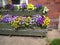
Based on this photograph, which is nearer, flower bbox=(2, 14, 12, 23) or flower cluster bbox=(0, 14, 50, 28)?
flower cluster bbox=(0, 14, 50, 28)

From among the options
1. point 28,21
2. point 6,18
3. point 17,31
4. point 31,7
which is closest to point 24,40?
point 17,31

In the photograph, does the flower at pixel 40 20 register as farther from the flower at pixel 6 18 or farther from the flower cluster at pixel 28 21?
the flower at pixel 6 18

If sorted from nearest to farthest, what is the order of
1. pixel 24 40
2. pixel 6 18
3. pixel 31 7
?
pixel 24 40, pixel 6 18, pixel 31 7

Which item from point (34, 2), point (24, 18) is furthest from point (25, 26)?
point (34, 2)

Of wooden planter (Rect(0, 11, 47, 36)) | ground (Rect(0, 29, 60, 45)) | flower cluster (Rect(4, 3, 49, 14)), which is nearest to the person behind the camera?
ground (Rect(0, 29, 60, 45))

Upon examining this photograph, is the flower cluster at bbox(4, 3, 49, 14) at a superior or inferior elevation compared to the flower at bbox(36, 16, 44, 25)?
superior

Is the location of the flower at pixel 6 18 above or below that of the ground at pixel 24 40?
above

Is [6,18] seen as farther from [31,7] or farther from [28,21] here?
[31,7]

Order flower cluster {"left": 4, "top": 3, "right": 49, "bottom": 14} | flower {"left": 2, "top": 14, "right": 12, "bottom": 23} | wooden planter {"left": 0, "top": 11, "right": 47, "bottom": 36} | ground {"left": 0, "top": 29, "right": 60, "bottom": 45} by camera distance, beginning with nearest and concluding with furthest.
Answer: ground {"left": 0, "top": 29, "right": 60, "bottom": 45}, wooden planter {"left": 0, "top": 11, "right": 47, "bottom": 36}, flower {"left": 2, "top": 14, "right": 12, "bottom": 23}, flower cluster {"left": 4, "top": 3, "right": 49, "bottom": 14}

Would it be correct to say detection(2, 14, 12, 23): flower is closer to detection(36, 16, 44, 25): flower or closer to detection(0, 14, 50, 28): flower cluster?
detection(0, 14, 50, 28): flower cluster

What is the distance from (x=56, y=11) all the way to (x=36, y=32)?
1.41 metres

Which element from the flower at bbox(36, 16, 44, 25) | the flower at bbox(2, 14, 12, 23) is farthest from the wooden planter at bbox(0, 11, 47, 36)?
the flower at bbox(36, 16, 44, 25)

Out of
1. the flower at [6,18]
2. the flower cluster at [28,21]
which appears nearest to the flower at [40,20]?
the flower cluster at [28,21]

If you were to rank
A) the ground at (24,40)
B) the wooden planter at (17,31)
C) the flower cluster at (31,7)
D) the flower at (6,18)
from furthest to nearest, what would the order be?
the flower cluster at (31,7) → the flower at (6,18) → the wooden planter at (17,31) → the ground at (24,40)
